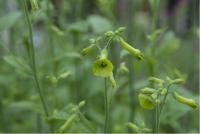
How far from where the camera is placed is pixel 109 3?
2.89 meters

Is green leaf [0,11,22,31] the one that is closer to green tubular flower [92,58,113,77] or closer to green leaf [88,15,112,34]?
green leaf [88,15,112,34]

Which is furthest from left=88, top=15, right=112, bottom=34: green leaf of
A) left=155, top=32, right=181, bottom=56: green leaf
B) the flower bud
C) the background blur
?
the flower bud

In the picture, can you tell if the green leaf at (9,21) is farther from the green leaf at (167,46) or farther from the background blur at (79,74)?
the green leaf at (167,46)

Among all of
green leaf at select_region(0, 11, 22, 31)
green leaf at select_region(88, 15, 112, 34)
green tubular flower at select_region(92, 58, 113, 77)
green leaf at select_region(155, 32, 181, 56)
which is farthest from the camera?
green leaf at select_region(88, 15, 112, 34)

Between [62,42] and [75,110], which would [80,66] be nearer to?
[62,42]

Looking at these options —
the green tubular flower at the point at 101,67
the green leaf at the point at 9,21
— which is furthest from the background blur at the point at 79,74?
the green tubular flower at the point at 101,67

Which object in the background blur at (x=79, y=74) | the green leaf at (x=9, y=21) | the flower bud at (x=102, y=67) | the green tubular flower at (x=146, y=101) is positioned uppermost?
the flower bud at (x=102, y=67)

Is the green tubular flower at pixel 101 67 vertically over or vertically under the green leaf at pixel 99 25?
over

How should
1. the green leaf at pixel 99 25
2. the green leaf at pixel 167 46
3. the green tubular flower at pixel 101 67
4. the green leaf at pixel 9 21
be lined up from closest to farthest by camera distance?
the green tubular flower at pixel 101 67, the green leaf at pixel 9 21, the green leaf at pixel 167 46, the green leaf at pixel 99 25

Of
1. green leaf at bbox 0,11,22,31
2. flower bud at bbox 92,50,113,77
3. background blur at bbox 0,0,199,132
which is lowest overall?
background blur at bbox 0,0,199,132

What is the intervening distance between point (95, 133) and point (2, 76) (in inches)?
50.8

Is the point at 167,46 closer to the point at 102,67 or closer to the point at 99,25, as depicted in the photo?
the point at 99,25

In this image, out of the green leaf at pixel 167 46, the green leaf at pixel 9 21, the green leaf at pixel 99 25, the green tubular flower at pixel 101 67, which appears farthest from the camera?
the green leaf at pixel 99 25

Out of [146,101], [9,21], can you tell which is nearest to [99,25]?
[9,21]
